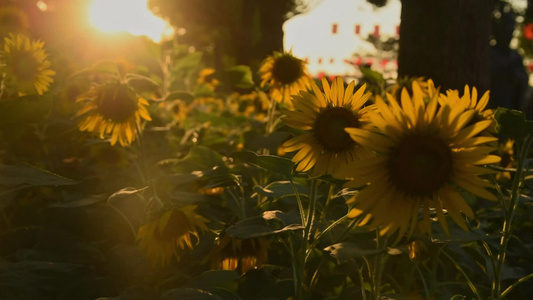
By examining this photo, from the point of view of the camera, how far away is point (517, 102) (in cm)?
1068

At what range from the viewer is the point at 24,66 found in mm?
2979

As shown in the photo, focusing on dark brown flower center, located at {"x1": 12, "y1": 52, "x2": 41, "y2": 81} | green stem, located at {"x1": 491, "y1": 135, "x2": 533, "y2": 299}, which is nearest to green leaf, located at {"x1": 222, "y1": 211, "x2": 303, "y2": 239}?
green stem, located at {"x1": 491, "y1": 135, "x2": 533, "y2": 299}

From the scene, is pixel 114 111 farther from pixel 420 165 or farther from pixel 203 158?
pixel 420 165

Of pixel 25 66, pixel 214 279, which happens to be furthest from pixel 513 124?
pixel 25 66

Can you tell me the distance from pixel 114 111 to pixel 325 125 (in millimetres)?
1174

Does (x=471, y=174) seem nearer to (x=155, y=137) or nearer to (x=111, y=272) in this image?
(x=111, y=272)

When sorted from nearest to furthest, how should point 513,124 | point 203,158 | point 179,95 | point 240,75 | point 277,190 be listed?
point 513,124
point 277,190
point 203,158
point 179,95
point 240,75

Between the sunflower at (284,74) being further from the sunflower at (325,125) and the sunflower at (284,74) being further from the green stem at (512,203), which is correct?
the green stem at (512,203)

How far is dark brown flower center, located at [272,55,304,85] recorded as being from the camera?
3006 mm

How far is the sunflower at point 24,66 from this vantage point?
2.90m

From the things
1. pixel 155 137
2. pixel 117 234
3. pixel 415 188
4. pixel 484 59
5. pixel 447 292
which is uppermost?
pixel 484 59

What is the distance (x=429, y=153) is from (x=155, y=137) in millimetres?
2667

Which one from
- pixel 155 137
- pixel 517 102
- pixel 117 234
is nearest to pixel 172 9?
pixel 517 102

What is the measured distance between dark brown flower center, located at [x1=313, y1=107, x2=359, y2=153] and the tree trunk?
158 cm
